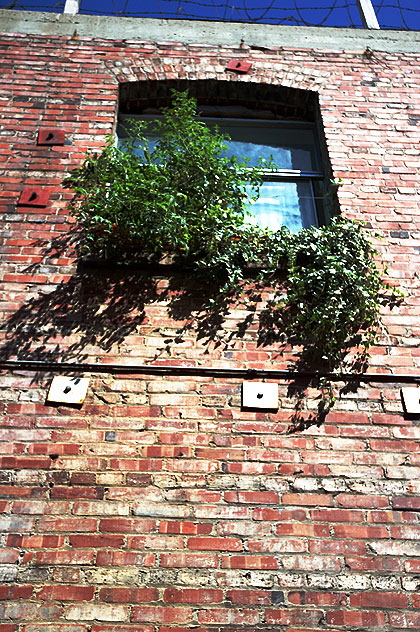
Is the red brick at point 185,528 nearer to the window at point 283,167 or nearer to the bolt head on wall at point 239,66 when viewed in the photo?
the window at point 283,167

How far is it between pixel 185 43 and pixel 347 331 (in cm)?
353

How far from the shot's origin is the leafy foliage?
12.4ft

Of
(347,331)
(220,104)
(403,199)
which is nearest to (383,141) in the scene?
(403,199)

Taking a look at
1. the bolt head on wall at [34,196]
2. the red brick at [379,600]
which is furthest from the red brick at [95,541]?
the bolt head on wall at [34,196]

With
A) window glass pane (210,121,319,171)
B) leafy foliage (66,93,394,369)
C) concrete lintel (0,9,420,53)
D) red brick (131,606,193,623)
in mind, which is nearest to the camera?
red brick (131,606,193,623)

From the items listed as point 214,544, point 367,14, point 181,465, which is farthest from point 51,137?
point 367,14

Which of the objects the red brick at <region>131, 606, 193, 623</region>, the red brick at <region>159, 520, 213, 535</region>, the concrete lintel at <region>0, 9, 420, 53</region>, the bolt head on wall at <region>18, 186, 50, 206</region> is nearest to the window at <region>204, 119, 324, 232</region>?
the concrete lintel at <region>0, 9, 420, 53</region>

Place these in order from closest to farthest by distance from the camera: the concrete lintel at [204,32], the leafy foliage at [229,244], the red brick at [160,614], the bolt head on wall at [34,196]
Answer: the red brick at [160,614]
the leafy foliage at [229,244]
the bolt head on wall at [34,196]
the concrete lintel at [204,32]

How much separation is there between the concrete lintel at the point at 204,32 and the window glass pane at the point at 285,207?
1715 millimetres

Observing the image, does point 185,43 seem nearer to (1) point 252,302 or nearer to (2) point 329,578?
(1) point 252,302

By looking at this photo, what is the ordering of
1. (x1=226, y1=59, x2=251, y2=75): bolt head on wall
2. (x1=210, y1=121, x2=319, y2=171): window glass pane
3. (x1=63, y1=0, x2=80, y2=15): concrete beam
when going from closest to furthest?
(x1=210, y1=121, x2=319, y2=171): window glass pane → (x1=226, y1=59, x2=251, y2=75): bolt head on wall → (x1=63, y1=0, x2=80, y2=15): concrete beam

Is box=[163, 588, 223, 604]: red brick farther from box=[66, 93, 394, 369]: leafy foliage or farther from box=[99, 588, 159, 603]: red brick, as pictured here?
box=[66, 93, 394, 369]: leafy foliage

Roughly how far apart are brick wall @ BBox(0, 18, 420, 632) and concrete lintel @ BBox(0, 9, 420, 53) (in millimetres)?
1760

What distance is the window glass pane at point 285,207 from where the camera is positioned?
469cm
